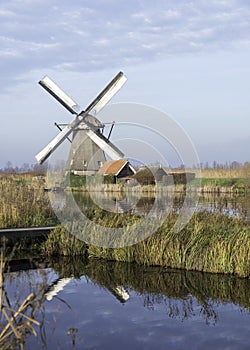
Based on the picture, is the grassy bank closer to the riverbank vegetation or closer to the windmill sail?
the riverbank vegetation

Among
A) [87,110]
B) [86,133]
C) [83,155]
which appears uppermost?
[87,110]

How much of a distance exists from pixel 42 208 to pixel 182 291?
5.53m

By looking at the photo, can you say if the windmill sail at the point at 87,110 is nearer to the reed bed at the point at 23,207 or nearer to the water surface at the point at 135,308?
the reed bed at the point at 23,207

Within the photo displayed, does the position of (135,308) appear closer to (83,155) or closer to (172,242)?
(172,242)

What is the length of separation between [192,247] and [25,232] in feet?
11.7

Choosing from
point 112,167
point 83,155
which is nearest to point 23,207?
point 83,155

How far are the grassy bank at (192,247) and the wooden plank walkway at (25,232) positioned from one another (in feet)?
1.33

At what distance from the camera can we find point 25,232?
10227mm

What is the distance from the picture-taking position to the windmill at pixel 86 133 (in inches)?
800

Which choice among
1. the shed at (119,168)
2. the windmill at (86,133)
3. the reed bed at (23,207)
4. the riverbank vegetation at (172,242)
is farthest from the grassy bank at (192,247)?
the shed at (119,168)

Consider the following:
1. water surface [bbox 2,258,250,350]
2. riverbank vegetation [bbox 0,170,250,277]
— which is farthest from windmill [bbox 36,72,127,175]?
water surface [bbox 2,258,250,350]

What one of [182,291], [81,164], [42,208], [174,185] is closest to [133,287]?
[182,291]

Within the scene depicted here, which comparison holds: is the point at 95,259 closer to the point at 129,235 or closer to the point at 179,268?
the point at 129,235

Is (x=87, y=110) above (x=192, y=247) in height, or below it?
above
